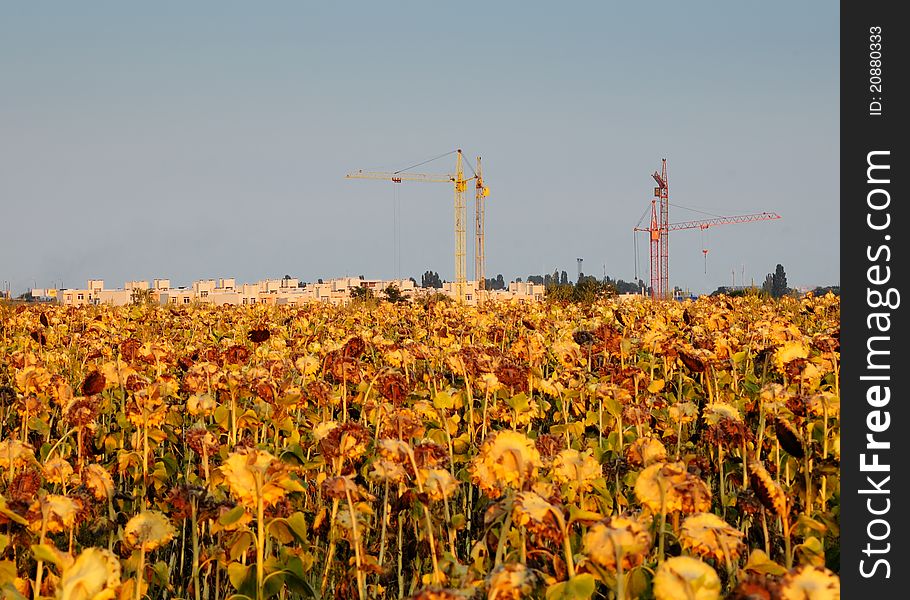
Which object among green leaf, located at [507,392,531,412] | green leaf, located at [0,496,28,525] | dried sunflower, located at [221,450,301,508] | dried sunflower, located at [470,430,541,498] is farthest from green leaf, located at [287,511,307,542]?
green leaf, located at [507,392,531,412]

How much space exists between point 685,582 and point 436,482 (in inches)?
38.3

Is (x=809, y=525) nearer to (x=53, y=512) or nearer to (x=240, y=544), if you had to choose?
(x=240, y=544)

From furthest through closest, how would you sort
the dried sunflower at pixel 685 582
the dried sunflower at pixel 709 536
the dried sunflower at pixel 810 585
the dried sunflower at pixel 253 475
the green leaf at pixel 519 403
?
the green leaf at pixel 519 403, the dried sunflower at pixel 253 475, the dried sunflower at pixel 709 536, the dried sunflower at pixel 685 582, the dried sunflower at pixel 810 585

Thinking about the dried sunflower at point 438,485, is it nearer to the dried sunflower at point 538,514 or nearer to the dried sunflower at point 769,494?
the dried sunflower at point 538,514

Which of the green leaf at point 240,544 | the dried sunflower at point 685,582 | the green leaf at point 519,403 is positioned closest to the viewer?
the dried sunflower at point 685,582

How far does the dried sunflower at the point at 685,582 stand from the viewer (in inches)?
58.0

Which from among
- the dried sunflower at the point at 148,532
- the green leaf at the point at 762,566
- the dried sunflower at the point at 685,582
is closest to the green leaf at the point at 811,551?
the green leaf at the point at 762,566

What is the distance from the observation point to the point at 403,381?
3.94m

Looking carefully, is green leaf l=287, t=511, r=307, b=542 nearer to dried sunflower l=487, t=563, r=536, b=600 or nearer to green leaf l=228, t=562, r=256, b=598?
green leaf l=228, t=562, r=256, b=598

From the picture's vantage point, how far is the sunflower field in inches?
73.5

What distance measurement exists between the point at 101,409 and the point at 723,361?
130 inches

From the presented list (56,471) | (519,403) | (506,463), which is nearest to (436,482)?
(506,463)
